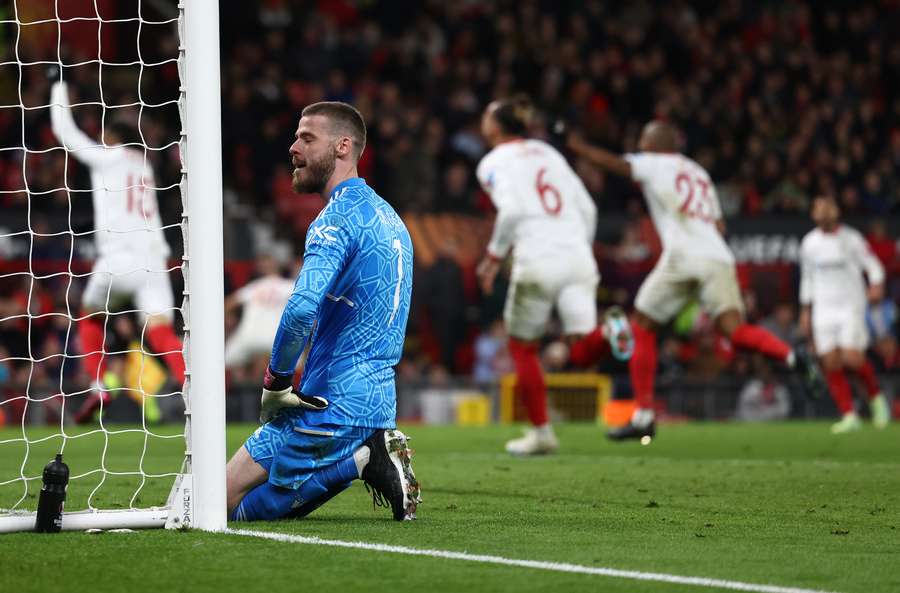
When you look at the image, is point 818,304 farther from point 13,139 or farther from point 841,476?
point 13,139

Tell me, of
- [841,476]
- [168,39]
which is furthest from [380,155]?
[841,476]

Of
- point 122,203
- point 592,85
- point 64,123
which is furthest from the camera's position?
point 592,85

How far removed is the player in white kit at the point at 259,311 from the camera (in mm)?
15742

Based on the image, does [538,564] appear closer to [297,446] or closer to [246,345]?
[297,446]

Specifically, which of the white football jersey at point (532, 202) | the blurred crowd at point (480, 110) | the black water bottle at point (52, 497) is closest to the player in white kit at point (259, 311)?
the blurred crowd at point (480, 110)

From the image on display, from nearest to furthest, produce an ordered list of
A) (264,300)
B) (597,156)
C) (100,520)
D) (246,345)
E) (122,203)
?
1. (100,520)
2. (597,156)
3. (122,203)
4. (264,300)
5. (246,345)

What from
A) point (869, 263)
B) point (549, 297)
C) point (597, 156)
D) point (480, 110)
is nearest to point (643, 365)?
point (549, 297)

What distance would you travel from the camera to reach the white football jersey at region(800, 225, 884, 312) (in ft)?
48.6

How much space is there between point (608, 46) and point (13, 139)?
9.29 m

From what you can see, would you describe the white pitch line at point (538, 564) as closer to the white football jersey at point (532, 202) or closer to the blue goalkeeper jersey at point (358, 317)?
the blue goalkeeper jersey at point (358, 317)

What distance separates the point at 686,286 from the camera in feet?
37.7

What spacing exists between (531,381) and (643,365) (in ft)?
4.00

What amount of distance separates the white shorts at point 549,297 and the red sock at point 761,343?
1165 mm

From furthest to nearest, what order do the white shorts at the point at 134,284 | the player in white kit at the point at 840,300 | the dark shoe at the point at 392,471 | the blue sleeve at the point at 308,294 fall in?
the player in white kit at the point at 840,300 < the white shorts at the point at 134,284 < the dark shoe at the point at 392,471 < the blue sleeve at the point at 308,294
